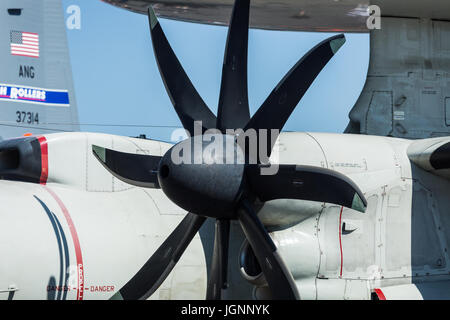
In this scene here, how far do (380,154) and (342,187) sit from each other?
7.49 feet

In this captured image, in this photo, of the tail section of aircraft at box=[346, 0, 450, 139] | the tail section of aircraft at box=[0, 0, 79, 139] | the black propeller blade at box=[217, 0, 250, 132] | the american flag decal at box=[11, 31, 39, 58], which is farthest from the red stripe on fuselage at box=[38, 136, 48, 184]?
the american flag decal at box=[11, 31, 39, 58]

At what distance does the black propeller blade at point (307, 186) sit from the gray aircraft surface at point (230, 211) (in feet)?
0.04

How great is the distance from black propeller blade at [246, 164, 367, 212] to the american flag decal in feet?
27.9

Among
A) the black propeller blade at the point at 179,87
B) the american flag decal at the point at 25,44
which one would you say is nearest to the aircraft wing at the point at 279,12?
the black propeller blade at the point at 179,87

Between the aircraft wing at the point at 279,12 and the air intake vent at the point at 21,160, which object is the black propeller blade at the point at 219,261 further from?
the aircraft wing at the point at 279,12

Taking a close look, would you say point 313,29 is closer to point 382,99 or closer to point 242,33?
point 382,99

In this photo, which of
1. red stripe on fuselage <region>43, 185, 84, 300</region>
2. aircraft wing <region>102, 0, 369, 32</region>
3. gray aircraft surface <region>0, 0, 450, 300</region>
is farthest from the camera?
aircraft wing <region>102, 0, 369, 32</region>

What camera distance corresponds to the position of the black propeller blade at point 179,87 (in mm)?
7195

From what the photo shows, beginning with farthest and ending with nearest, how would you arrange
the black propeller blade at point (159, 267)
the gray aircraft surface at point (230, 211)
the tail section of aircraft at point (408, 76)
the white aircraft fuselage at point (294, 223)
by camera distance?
the tail section of aircraft at point (408, 76) → the white aircraft fuselage at point (294, 223) → the black propeller blade at point (159, 267) → the gray aircraft surface at point (230, 211)

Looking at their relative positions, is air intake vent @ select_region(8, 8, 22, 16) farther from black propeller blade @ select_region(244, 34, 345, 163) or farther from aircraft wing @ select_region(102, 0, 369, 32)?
black propeller blade @ select_region(244, 34, 345, 163)

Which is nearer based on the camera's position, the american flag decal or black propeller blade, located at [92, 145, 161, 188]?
black propeller blade, located at [92, 145, 161, 188]

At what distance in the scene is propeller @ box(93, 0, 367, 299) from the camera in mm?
6336

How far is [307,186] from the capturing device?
652 centimetres
